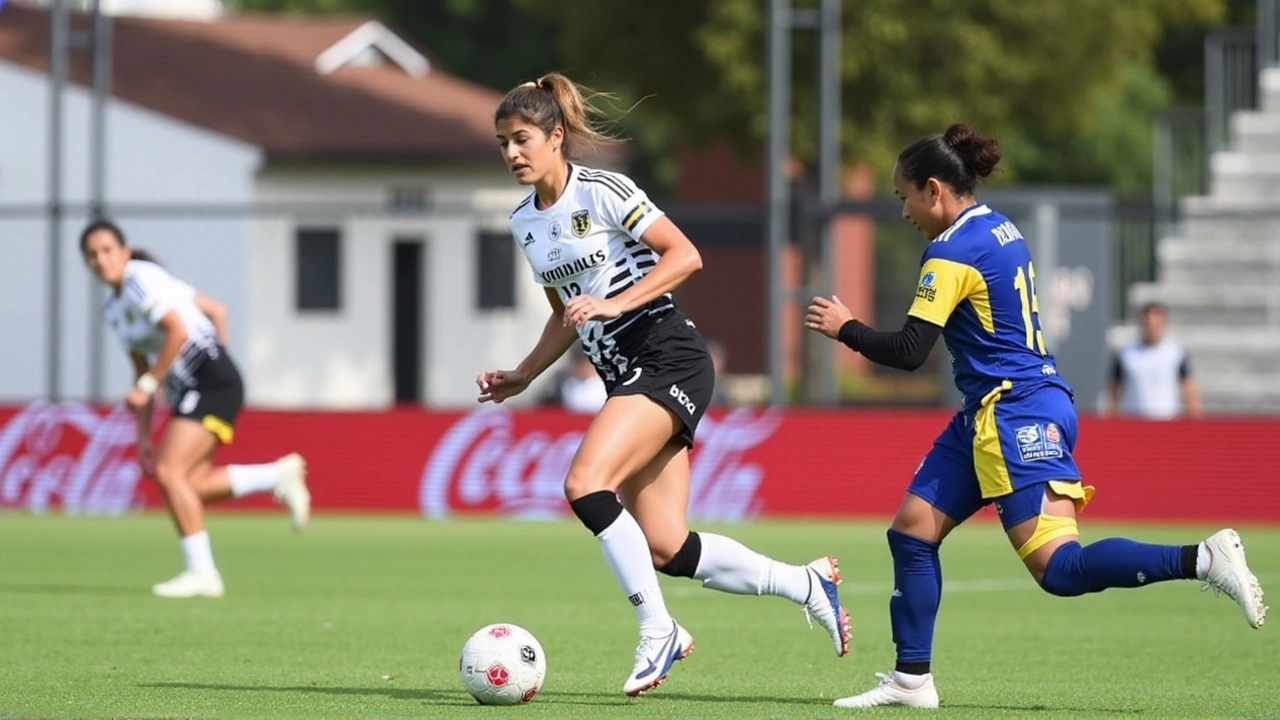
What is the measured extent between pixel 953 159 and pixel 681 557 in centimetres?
177

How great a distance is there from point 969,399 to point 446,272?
25997 millimetres

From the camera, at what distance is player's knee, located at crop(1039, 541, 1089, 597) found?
23.0 feet

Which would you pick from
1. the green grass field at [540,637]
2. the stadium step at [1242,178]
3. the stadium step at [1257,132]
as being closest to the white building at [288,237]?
the stadium step at [1242,178]

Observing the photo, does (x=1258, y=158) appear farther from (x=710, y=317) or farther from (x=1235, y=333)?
(x=710, y=317)

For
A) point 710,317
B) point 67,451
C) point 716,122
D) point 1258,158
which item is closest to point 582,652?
point 67,451

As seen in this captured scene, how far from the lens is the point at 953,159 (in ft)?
23.8

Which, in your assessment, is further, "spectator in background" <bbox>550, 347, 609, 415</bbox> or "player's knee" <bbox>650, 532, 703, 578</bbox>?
"spectator in background" <bbox>550, 347, 609, 415</bbox>

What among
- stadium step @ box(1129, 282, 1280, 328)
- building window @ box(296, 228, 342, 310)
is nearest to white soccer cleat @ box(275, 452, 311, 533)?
stadium step @ box(1129, 282, 1280, 328)

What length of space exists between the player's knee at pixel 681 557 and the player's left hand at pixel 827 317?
108cm

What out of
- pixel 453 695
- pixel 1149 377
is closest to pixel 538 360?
pixel 453 695

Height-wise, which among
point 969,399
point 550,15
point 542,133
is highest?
point 550,15

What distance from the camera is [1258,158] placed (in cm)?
2455

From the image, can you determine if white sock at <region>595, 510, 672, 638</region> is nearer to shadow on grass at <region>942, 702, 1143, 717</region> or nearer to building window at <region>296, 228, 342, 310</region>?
shadow on grass at <region>942, 702, 1143, 717</region>

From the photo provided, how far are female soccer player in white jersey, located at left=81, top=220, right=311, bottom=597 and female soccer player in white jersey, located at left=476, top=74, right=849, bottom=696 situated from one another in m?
4.66
